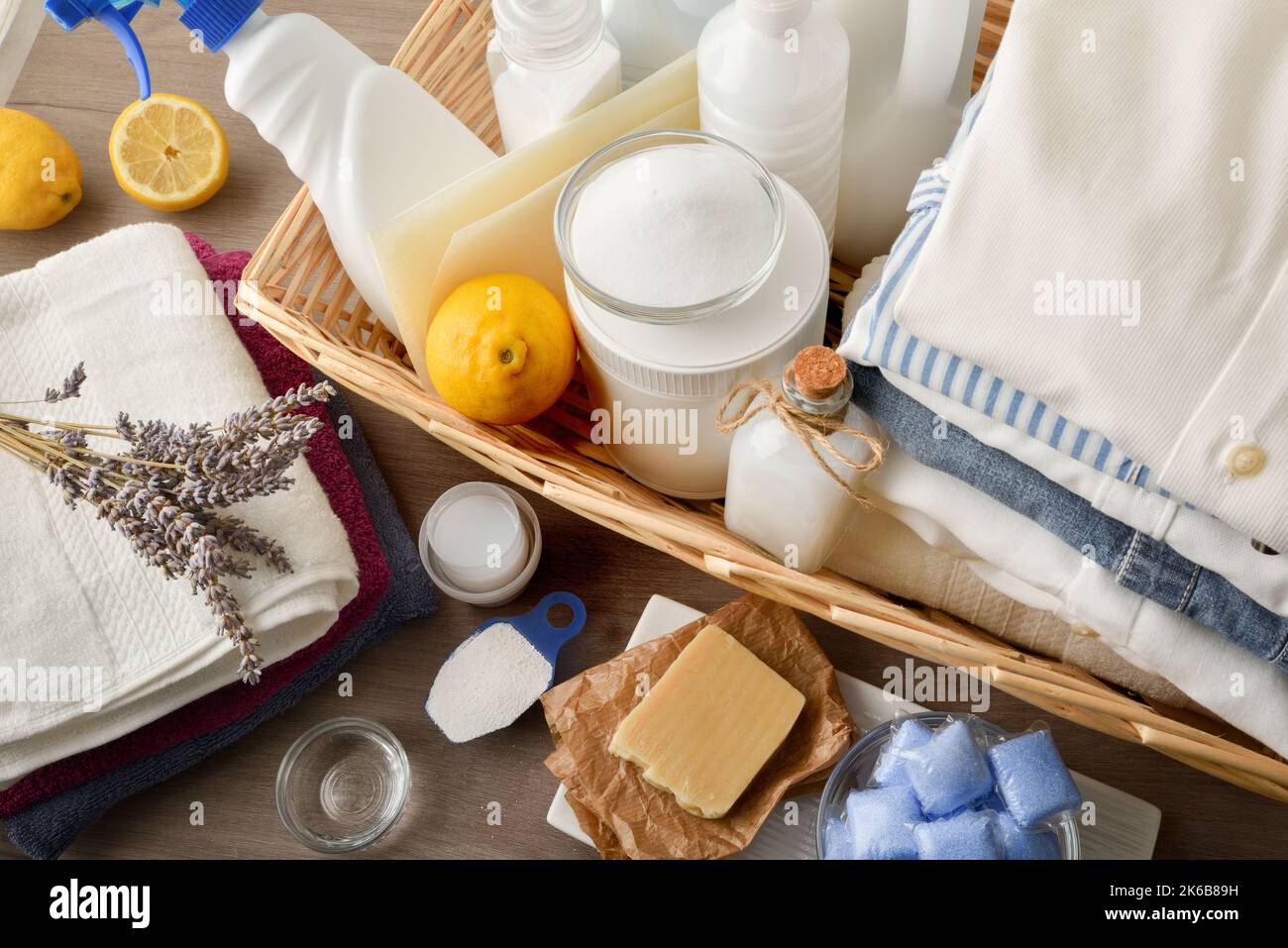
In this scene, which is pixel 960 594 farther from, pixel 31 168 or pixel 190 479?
pixel 31 168

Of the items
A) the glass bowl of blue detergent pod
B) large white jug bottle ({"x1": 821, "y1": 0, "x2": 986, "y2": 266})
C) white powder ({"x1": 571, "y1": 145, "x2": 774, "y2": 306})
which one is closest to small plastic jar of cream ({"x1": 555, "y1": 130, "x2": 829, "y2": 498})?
white powder ({"x1": 571, "y1": 145, "x2": 774, "y2": 306})

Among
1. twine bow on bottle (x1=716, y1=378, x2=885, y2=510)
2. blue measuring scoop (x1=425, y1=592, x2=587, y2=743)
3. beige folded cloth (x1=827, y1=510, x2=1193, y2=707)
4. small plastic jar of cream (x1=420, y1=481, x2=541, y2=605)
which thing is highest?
twine bow on bottle (x1=716, y1=378, x2=885, y2=510)

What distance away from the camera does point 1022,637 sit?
24.3 inches

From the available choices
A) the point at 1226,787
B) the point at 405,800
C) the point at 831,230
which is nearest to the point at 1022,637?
the point at 1226,787

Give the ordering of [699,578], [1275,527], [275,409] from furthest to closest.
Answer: [699,578] → [275,409] → [1275,527]

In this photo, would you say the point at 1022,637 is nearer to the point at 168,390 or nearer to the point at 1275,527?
the point at 1275,527

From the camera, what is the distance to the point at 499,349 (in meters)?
0.57

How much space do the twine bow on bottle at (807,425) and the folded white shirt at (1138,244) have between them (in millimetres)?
64

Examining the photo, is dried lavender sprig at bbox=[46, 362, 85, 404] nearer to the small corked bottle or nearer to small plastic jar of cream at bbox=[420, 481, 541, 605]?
small plastic jar of cream at bbox=[420, 481, 541, 605]

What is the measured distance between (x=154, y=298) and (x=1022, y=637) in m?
0.61

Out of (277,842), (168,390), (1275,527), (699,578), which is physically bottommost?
(277,842)

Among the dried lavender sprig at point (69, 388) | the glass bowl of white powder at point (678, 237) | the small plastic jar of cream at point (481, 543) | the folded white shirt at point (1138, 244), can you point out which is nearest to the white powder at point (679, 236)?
the glass bowl of white powder at point (678, 237)

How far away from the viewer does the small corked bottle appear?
501 mm

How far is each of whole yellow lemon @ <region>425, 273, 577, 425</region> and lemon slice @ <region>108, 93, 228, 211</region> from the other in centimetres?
32
